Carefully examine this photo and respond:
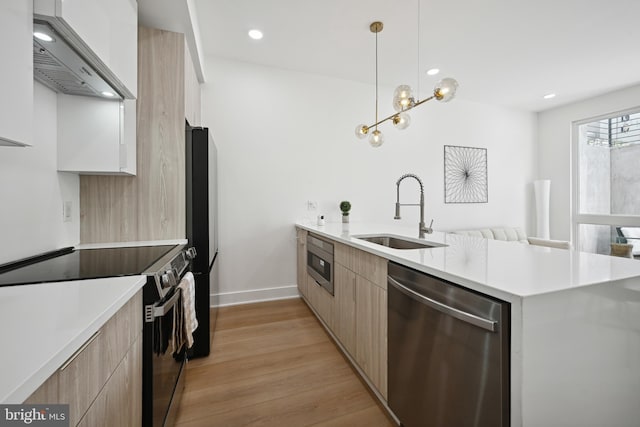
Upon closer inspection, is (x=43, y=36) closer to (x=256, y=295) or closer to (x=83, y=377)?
(x=83, y=377)

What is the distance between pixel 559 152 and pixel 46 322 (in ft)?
20.3

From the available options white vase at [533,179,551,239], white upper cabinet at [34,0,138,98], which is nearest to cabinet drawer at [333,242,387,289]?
white upper cabinet at [34,0,138,98]

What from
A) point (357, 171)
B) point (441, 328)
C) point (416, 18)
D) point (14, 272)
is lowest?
point (441, 328)

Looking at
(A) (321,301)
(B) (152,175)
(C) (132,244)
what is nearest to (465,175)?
(A) (321,301)

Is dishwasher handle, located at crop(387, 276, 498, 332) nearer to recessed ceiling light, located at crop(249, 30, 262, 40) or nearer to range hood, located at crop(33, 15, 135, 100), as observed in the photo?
range hood, located at crop(33, 15, 135, 100)

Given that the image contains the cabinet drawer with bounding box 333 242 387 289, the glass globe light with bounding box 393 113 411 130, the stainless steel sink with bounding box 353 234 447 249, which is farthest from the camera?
the glass globe light with bounding box 393 113 411 130

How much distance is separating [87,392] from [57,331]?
0.21 meters

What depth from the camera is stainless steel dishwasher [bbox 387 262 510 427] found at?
0.84m

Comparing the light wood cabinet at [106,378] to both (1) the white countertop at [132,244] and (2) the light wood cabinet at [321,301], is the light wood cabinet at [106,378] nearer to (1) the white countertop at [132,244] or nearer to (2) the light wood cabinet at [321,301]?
(1) the white countertop at [132,244]

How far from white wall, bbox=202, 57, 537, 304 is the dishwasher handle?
2.14 meters

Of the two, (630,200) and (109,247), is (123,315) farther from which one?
(630,200)

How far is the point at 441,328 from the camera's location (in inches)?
41.1

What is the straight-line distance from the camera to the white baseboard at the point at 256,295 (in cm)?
303

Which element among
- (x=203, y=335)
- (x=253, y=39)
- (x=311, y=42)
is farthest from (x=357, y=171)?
(x=203, y=335)
